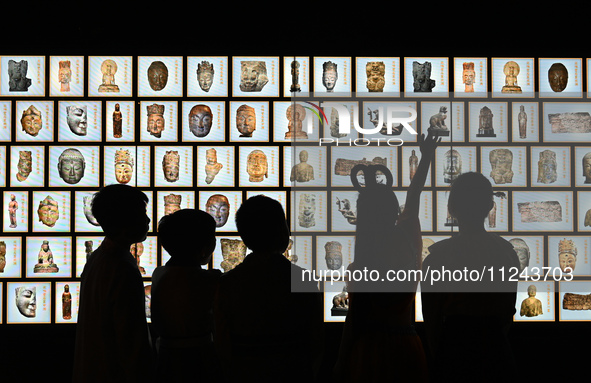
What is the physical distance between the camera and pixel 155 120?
3.42 metres

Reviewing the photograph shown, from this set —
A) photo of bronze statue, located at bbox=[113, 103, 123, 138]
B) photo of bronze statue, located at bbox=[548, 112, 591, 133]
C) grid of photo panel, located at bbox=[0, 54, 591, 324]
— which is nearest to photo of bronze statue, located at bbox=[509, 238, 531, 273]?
grid of photo panel, located at bbox=[0, 54, 591, 324]

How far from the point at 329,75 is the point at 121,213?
1971 millimetres

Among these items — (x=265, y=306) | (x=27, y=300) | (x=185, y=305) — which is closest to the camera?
(x=265, y=306)

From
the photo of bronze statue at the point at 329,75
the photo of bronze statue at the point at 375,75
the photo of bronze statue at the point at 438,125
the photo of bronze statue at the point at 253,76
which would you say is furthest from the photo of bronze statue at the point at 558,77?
the photo of bronze statue at the point at 253,76

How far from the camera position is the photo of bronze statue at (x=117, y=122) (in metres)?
3.40

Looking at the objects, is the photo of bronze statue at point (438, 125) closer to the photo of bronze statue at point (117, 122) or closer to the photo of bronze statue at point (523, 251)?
the photo of bronze statue at point (523, 251)

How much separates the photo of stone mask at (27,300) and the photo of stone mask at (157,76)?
5.31ft

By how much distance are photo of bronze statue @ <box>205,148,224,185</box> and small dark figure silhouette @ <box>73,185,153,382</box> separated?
144 centimetres

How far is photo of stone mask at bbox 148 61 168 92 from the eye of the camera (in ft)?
11.2

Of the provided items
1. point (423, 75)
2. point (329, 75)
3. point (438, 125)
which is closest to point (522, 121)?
point (438, 125)

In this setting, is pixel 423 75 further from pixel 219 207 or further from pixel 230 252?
pixel 230 252
